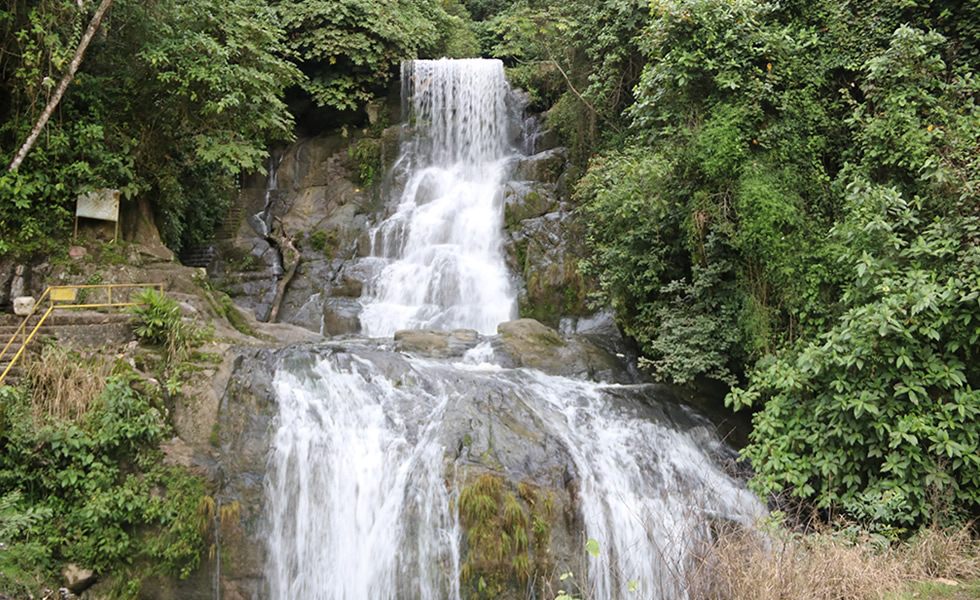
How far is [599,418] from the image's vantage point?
350 inches

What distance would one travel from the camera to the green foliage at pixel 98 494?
271 inches

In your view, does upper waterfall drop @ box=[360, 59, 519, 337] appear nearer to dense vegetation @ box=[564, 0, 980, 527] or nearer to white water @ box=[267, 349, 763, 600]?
dense vegetation @ box=[564, 0, 980, 527]

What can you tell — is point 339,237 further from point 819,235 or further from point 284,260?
point 819,235

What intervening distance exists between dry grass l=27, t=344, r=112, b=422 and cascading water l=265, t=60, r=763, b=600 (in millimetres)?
2194

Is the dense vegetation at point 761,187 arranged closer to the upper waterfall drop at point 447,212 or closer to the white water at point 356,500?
the white water at point 356,500

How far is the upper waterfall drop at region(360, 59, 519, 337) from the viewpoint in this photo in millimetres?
13766

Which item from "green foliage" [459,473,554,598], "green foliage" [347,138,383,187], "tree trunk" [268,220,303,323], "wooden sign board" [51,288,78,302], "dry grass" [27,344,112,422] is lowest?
"green foliage" [459,473,554,598]

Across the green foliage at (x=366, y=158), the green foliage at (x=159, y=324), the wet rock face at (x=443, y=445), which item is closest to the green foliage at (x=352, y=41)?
the green foliage at (x=366, y=158)

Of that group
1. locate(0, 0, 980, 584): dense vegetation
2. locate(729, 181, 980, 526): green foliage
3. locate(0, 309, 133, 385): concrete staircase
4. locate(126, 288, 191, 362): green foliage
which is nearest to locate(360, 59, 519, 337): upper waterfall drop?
locate(0, 0, 980, 584): dense vegetation

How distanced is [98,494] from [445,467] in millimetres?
4082

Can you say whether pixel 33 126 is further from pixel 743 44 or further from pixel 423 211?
pixel 743 44

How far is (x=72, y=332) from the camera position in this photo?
848 cm

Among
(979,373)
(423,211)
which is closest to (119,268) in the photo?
(423,211)

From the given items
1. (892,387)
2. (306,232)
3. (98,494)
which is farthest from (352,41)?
(892,387)
